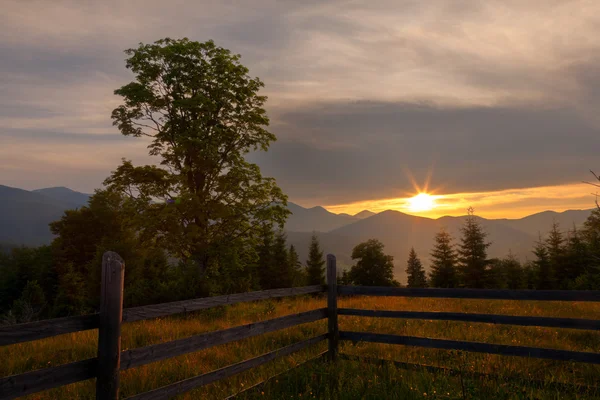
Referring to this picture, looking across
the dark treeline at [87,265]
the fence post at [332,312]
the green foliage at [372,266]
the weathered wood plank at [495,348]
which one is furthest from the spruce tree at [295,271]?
the weathered wood plank at [495,348]

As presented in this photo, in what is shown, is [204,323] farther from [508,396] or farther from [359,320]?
[508,396]

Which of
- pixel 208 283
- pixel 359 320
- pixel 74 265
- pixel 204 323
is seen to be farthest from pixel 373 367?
pixel 74 265

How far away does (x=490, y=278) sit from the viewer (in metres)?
48.8

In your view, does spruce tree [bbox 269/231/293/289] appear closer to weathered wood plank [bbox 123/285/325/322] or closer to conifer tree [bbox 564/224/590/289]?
conifer tree [bbox 564/224/590/289]

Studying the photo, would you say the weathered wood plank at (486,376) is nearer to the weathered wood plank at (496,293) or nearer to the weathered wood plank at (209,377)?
the weathered wood plank at (496,293)

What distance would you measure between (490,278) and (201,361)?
160 ft

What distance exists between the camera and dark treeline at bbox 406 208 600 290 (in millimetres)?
40125

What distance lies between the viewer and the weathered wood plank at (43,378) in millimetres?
3438

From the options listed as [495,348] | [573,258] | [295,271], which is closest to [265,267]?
[295,271]

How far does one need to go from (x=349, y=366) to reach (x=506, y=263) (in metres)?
53.1

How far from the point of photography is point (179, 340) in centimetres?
495

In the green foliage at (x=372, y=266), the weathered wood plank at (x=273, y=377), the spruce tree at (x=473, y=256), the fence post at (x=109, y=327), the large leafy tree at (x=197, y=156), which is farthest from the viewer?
the green foliage at (x=372, y=266)

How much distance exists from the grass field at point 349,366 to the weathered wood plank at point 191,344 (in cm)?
81

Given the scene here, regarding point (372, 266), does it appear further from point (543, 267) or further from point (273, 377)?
point (273, 377)
